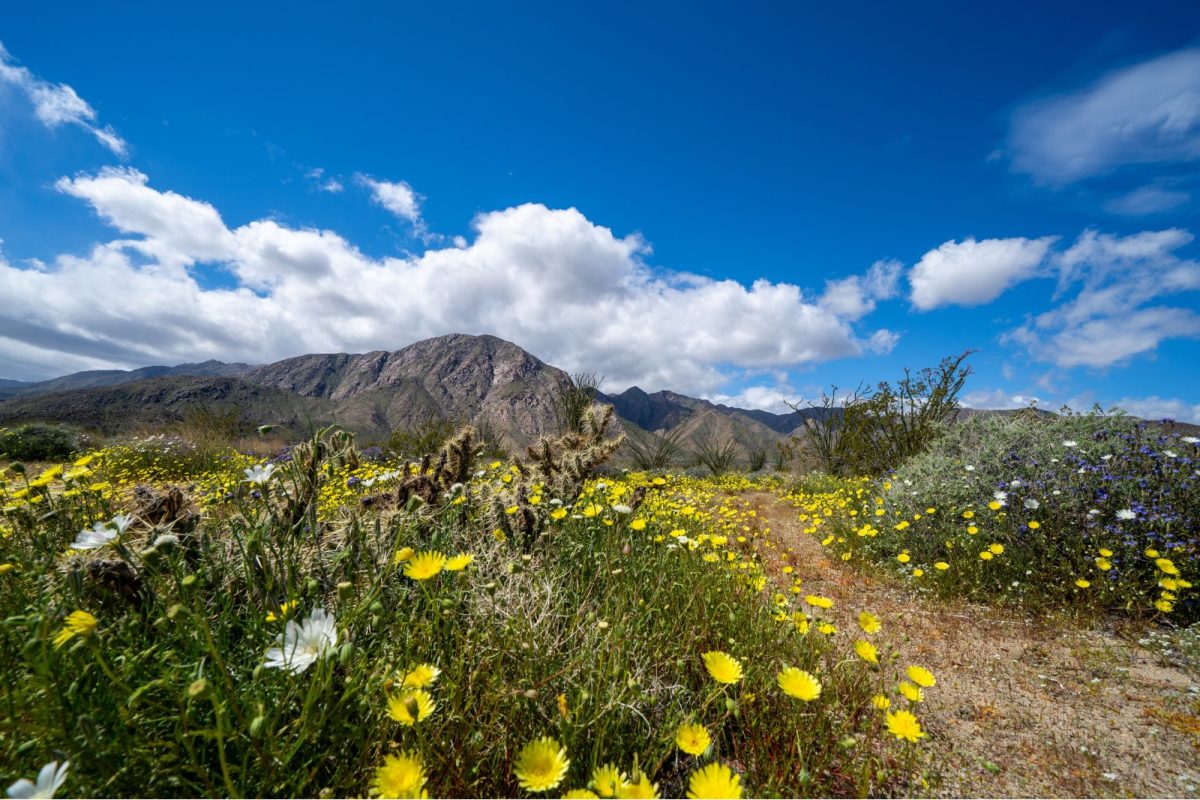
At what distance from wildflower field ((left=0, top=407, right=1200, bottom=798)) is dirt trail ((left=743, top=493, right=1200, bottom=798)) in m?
0.14

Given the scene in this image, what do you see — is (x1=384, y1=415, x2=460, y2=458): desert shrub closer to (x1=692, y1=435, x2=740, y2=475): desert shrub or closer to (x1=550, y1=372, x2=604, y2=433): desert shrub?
(x1=550, y1=372, x2=604, y2=433): desert shrub

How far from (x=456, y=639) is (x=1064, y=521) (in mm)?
5009

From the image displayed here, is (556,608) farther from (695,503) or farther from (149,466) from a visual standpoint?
(149,466)

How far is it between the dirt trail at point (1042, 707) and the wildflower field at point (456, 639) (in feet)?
0.47

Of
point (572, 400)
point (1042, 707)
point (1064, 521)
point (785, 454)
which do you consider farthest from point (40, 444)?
point (785, 454)

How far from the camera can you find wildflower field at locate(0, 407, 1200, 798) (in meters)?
1.14

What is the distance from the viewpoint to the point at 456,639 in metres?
1.66

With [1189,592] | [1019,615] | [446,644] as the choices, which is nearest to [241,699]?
[446,644]

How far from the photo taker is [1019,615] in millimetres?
3592

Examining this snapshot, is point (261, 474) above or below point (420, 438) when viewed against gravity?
above

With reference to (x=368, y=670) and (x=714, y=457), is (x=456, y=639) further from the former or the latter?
(x=714, y=457)

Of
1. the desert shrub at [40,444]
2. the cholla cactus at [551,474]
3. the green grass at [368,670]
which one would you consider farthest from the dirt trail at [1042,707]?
the desert shrub at [40,444]

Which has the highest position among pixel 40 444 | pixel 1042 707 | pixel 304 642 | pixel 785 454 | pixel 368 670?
pixel 785 454

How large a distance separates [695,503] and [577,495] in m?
2.84
